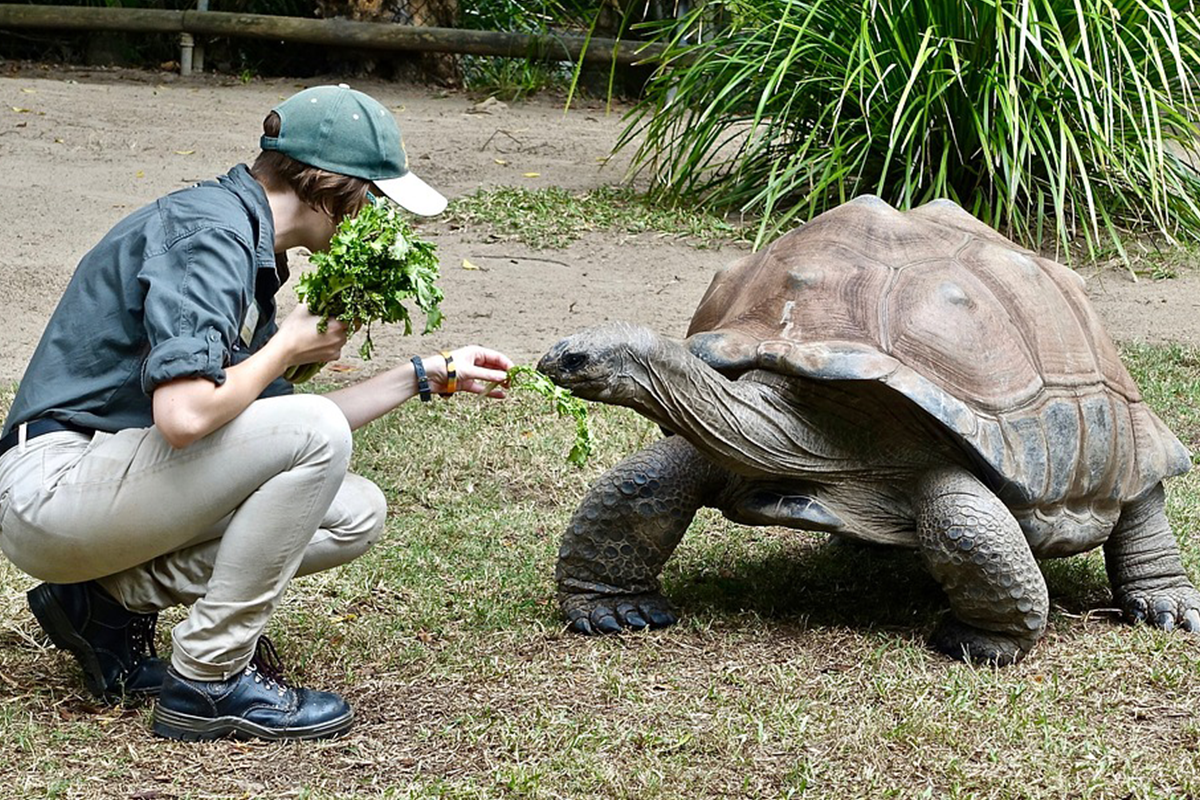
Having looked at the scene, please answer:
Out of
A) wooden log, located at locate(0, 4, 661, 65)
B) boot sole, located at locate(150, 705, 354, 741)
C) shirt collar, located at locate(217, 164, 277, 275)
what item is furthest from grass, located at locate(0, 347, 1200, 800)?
wooden log, located at locate(0, 4, 661, 65)

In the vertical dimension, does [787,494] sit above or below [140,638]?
above

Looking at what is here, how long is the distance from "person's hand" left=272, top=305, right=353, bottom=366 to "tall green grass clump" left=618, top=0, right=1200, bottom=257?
13.6 ft

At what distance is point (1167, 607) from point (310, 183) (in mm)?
2291

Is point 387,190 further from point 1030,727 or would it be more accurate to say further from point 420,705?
point 1030,727

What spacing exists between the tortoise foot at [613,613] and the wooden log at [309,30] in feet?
24.6

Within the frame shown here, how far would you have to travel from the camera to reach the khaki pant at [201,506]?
2.67m

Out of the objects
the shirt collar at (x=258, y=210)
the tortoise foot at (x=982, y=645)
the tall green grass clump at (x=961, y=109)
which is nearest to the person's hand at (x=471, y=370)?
the shirt collar at (x=258, y=210)

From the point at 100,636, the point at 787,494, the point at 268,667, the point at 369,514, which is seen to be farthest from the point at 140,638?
the point at 787,494

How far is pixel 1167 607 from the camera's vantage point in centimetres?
366

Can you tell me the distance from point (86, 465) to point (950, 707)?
174 cm

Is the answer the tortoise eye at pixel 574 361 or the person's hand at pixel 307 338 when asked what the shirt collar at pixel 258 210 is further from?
the tortoise eye at pixel 574 361

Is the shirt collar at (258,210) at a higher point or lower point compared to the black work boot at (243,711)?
higher

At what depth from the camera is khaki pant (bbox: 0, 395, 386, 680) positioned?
2672mm

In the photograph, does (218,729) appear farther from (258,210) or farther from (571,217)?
(571,217)
